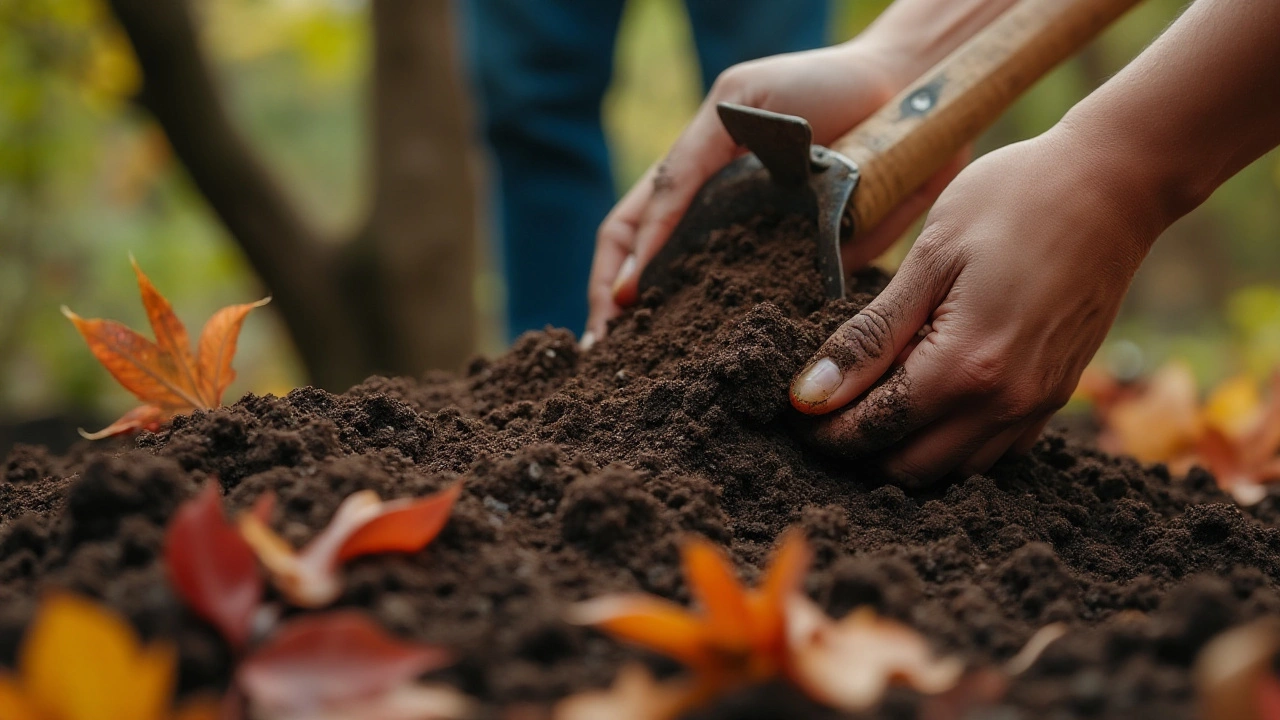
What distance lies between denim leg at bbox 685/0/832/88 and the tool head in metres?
1.23

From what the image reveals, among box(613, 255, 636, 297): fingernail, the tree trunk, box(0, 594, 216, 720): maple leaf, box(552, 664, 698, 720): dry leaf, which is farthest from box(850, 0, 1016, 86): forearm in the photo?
the tree trunk

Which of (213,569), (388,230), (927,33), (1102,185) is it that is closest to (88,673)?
(213,569)

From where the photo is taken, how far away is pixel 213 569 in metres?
0.78

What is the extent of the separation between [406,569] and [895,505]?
2.15ft

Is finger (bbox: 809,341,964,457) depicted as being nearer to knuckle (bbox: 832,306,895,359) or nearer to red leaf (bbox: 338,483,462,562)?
knuckle (bbox: 832,306,895,359)

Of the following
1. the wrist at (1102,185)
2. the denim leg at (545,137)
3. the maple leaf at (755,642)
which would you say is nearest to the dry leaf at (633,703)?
the maple leaf at (755,642)

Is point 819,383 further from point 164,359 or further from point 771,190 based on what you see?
point 164,359

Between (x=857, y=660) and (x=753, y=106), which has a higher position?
(x=753, y=106)

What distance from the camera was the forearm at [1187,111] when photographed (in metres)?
1.20

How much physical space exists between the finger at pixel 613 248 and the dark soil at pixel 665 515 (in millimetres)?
254

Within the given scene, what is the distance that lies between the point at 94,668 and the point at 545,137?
2.59 metres

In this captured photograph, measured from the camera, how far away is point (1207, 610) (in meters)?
0.81

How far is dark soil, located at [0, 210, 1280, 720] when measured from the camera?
81 centimetres

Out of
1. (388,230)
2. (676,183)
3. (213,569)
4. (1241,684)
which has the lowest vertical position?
(1241,684)
